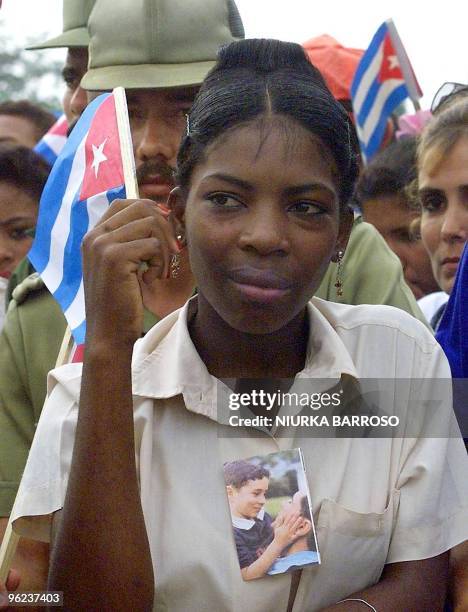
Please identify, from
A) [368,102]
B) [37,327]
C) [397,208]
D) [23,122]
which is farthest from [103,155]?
[368,102]

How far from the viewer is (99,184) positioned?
3348 mm

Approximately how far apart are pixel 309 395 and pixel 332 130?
602 mm

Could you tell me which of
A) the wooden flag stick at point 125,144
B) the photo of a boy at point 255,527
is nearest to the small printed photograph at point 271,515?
the photo of a boy at point 255,527

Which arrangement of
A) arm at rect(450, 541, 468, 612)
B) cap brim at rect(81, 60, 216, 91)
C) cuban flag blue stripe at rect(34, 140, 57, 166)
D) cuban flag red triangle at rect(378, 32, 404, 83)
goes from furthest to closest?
cuban flag red triangle at rect(378, 32, 404, 83), cuban flag blue stripe at rect(34, 140, 57, 166), cap brim at rect(81, 60, 216, 91), arm at rect(450, 541, 468, 612)

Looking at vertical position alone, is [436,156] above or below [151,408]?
above

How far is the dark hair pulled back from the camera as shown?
2.77 metres

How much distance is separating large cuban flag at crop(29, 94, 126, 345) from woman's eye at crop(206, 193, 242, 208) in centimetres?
59

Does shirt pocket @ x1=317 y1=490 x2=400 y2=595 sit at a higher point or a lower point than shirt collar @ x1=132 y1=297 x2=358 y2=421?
lower

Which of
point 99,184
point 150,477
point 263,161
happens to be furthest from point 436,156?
point 150,477

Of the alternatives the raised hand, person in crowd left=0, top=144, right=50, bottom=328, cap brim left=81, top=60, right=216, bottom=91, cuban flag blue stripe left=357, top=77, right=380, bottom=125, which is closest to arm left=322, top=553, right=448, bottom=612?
the raised hand

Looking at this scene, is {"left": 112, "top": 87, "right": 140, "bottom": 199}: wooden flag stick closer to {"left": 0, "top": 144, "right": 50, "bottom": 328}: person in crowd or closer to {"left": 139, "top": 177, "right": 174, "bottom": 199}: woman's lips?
{"left": 139, "top": 177, "right": 174, "bottom": 199}: woman's lips

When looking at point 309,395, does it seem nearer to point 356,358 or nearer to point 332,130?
point 356,358

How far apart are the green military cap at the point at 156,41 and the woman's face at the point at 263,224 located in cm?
121

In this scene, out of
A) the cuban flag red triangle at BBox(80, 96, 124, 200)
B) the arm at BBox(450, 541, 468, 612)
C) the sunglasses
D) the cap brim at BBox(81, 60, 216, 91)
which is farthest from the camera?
the sunglasses
